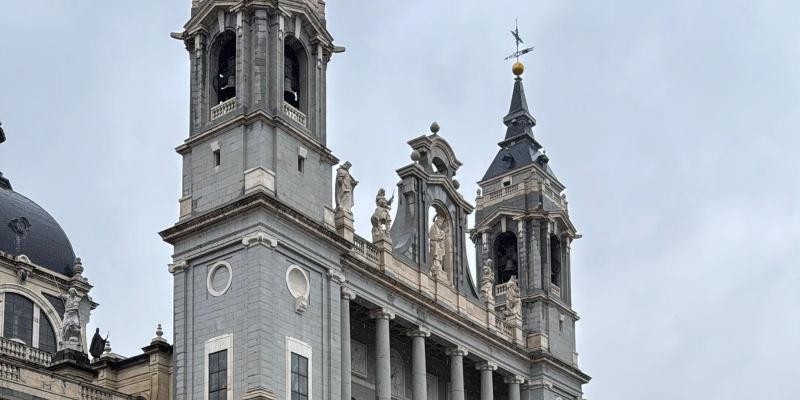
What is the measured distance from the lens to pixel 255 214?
164 ft

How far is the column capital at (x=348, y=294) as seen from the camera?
178 ft

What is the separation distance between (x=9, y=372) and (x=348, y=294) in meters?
13.7

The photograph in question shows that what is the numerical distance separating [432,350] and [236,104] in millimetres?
16297

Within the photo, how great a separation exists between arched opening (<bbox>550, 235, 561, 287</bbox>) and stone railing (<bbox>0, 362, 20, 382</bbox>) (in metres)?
33.8

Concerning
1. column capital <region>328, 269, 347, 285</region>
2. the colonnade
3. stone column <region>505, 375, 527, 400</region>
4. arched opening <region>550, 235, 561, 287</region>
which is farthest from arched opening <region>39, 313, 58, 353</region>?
column capital <region>328, 269, 347, 285</region>

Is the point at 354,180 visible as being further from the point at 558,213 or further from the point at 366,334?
the point at 558,213

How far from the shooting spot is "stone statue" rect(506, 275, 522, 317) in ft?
223

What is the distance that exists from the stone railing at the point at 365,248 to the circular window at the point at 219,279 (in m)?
6.93

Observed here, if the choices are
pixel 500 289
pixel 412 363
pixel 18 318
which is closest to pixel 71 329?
pixel 412 363

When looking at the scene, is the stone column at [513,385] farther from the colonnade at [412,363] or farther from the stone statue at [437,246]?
the stone statue at [437,246]

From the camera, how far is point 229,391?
160 ft

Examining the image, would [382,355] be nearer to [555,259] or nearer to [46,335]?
[555,259]

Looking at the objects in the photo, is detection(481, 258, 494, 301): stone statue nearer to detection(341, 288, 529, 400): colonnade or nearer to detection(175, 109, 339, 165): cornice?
detection(341, 288, 529, 400): colonnade

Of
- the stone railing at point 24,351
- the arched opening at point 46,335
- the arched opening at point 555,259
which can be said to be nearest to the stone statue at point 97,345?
the stone railing at point 24,351
